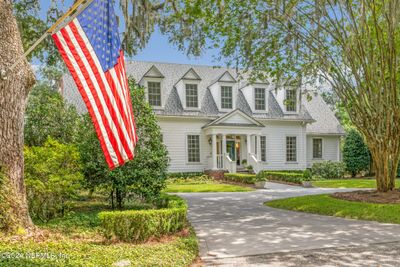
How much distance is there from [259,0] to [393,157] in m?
7.38

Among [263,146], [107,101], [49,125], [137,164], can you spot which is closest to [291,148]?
[263,146]

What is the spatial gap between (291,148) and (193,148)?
8.06 meters

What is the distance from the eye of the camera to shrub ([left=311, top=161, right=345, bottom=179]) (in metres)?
26.0

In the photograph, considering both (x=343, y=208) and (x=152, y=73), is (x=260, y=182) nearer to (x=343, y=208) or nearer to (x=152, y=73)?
(x=343, y=208)

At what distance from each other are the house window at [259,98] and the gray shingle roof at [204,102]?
0.61 m

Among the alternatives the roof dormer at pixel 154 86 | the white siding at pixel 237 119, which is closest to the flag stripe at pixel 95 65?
the roof dormer at pixel 154 86

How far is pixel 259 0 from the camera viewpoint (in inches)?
472

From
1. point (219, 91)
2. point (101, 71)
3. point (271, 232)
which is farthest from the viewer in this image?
point (219, 91)

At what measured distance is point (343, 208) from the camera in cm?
1053

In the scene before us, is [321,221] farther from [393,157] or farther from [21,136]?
[21,136]

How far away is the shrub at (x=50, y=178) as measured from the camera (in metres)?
8.08

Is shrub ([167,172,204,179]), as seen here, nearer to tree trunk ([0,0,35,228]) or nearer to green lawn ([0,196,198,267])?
Result: green lawn ([0,196,198,267])

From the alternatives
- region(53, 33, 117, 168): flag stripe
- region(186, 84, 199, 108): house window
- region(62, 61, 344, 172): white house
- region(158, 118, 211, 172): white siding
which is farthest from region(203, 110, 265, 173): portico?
region(53, 33, 117, 168): flag stripe

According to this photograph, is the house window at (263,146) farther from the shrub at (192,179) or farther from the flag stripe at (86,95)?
Result: the flag stripe at (86,95)
